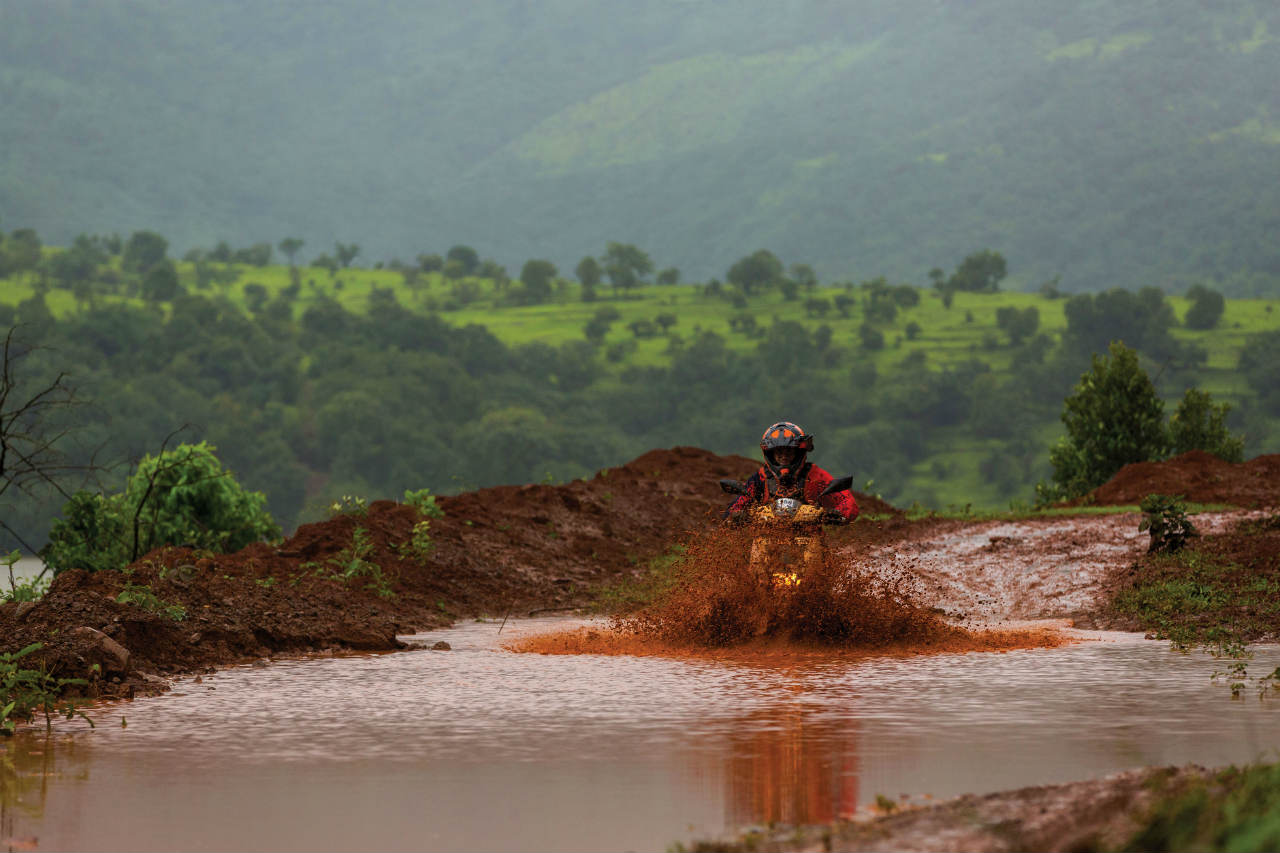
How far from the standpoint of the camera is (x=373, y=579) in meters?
18.3

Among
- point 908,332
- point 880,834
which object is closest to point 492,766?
point 880,834

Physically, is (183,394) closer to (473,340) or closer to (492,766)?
(473,340)

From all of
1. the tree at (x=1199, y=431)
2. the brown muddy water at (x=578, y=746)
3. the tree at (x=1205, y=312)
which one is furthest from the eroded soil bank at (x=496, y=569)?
the tree at (x=1205, y=312)

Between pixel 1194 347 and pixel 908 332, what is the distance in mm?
28421

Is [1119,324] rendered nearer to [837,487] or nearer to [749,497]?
[837,487]

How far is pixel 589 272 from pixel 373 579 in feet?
527

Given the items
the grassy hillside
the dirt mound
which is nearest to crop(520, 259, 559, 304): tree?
the grassy hillside

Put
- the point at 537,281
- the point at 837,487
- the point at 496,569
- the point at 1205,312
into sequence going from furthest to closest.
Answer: the point at 537,281
the point at 1205,312
the point at 496,569
the point at 837,487

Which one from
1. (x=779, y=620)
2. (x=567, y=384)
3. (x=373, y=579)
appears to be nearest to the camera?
(x=779, y=620)

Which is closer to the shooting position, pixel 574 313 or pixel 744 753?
pixel 744 753

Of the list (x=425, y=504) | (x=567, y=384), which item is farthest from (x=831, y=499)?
(x=567, y=384)

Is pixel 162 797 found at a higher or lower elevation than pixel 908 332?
lower

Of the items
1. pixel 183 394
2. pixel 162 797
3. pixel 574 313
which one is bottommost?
pixel 162 797

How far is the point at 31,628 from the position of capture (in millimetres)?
12430
